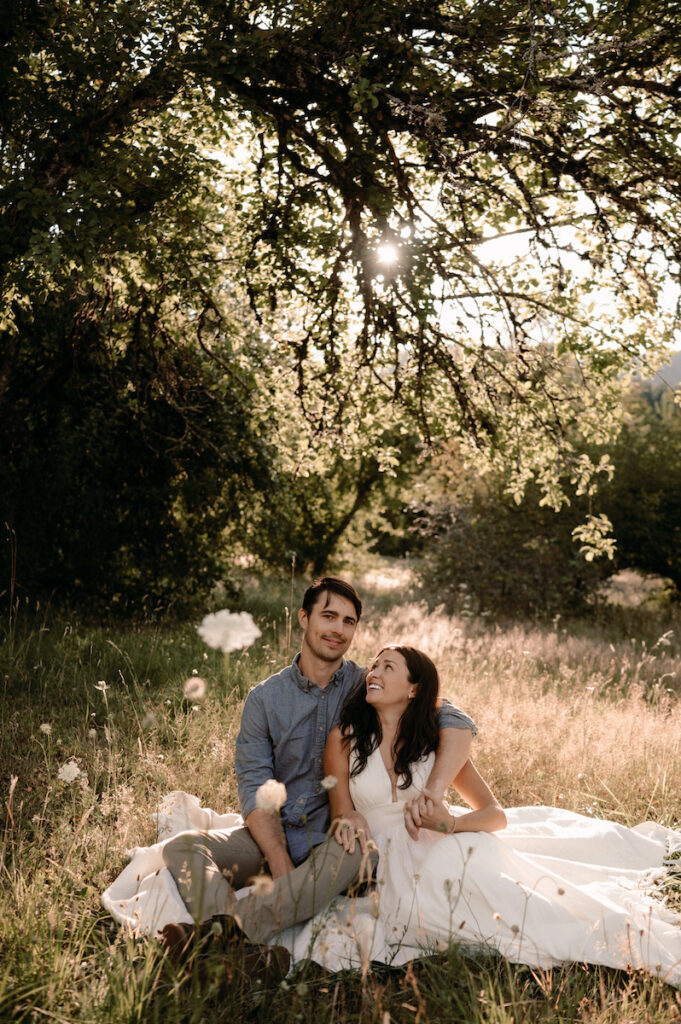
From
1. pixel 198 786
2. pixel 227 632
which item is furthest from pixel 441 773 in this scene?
pixel 227 632

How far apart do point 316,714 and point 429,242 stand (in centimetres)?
305

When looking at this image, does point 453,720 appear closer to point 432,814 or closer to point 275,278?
point 432,814

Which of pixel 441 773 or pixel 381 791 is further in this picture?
pixel 381 791

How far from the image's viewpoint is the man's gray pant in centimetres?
286

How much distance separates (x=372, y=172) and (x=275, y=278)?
1485 millimetres

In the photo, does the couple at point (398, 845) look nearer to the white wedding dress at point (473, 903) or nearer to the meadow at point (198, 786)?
the white wedding dress at point (473, 903)

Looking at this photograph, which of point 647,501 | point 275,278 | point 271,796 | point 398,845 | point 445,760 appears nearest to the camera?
point 271,796

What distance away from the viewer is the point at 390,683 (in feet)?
11.8

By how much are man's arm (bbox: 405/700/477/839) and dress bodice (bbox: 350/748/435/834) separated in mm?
101

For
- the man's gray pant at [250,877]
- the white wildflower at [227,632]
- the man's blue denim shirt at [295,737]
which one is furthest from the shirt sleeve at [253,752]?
the white wildflower at [227,632]

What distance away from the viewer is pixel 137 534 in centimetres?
973

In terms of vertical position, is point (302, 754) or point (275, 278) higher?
point (275, 278)

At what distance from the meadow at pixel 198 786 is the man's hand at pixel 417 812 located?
49 centimetres

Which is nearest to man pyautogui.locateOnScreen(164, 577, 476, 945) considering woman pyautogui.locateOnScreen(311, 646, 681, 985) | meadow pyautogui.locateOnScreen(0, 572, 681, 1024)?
woman pyautogui.locateOnScreen(311, 646, 681, 985)
